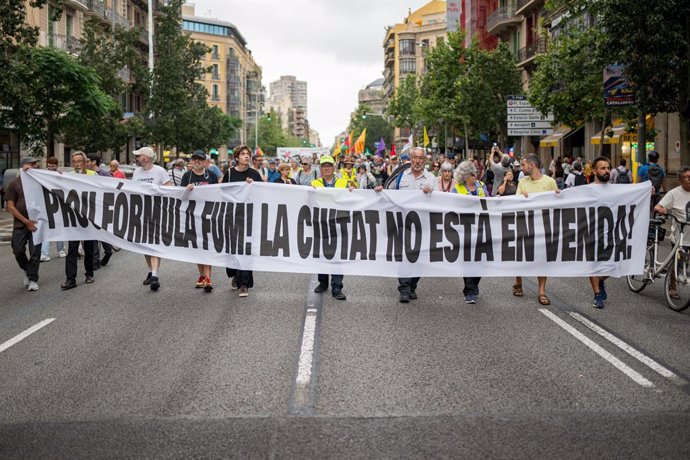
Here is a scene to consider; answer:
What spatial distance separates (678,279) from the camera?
972cm

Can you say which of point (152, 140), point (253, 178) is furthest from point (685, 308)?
point (152, 140)

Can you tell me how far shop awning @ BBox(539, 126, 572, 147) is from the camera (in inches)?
1779

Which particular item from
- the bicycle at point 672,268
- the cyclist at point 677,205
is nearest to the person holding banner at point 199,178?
the bicycle at point 672,268

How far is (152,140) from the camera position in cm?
5556

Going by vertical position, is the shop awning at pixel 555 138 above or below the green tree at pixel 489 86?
below

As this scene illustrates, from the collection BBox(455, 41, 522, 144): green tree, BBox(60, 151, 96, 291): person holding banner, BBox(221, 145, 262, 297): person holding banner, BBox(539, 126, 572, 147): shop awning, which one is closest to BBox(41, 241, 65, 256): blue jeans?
BBox(60, 151, 96, 291): person holding banner

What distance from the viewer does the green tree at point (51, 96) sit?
87.2ft

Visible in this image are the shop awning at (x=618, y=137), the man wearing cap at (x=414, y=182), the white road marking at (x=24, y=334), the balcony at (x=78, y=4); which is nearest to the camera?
the white road marking at (x=24, y=334)

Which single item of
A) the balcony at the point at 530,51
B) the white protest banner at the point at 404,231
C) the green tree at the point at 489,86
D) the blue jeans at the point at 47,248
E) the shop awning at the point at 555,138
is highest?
the balcony at the point at 530,51

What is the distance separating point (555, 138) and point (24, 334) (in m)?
41.1

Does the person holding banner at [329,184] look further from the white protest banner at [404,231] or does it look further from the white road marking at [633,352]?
the white road marking at [633,352]

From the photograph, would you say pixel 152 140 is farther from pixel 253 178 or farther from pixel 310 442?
pixel 310 442

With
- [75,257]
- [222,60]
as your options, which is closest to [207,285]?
[75,257]

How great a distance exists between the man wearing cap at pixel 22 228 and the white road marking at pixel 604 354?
22.6ft
